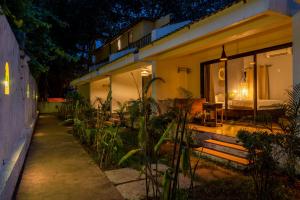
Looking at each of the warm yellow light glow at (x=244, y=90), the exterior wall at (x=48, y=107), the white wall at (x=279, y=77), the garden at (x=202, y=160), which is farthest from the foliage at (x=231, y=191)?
the exterior wall at (x=48, y=107)

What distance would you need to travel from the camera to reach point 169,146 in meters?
8.18

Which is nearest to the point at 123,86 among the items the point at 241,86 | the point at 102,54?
the point at 241,86

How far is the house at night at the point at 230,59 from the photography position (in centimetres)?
580

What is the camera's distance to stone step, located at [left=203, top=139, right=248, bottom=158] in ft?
19.6

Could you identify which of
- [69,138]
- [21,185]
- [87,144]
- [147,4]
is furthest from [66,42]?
[21,185]

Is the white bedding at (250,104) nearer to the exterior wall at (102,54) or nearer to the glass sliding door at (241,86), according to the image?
the glass sliding door at (241,86)

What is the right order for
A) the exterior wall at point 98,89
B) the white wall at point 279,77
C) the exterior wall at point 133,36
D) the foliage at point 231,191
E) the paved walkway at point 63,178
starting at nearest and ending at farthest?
1. the foliage at point 231,191
2. the paved walkway at point 63,178
3. the white wall at point 279,77
4. the exterior wall at point 133,36
5. the exterior wall at point 98,89

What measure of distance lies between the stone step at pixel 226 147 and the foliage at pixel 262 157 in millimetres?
2154

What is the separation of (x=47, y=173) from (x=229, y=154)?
415 centimetres

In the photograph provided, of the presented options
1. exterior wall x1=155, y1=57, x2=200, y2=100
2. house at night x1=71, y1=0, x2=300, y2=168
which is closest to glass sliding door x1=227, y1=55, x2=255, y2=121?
house at night x1=71, y1=0, x2=300, y2=168

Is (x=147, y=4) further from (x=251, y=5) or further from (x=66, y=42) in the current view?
(x=251, y=5)

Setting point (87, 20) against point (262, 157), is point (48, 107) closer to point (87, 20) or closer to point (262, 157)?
point (87, 20)

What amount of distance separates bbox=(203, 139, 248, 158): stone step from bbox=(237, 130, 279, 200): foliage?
2154 mm

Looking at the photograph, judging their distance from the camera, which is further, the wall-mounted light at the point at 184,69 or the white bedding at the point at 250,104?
the wall-mounted light at the point at 184,69
